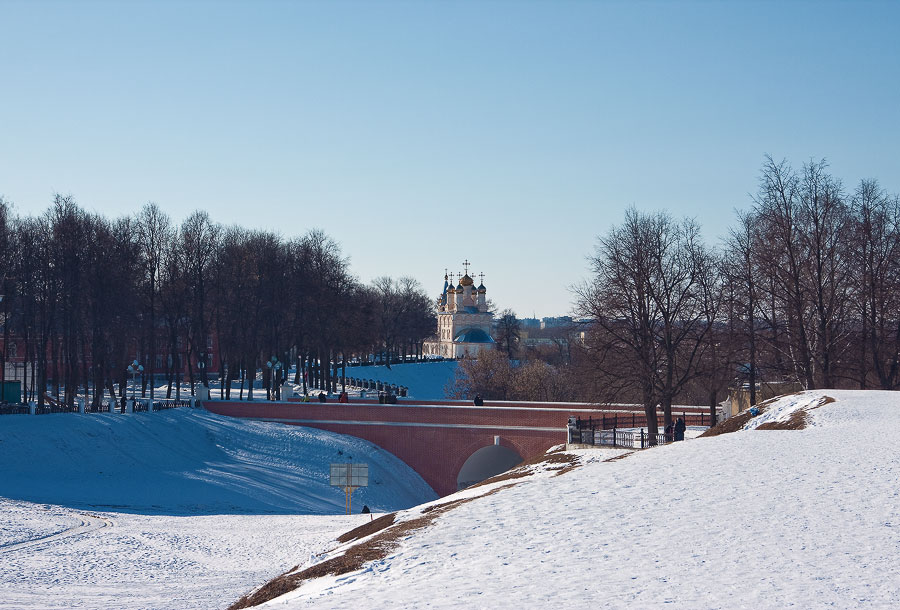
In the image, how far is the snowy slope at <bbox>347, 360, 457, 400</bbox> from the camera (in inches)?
3445

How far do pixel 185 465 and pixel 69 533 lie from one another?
1551 cm

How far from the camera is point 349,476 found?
1151 inches

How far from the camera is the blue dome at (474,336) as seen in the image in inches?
5194

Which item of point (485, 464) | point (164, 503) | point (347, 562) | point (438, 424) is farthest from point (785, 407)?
point (485, 464)

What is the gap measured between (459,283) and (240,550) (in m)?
118

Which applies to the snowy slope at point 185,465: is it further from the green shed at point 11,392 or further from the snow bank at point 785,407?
the snow bank at point 785,407

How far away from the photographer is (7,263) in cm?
4447

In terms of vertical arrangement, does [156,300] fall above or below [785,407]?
above

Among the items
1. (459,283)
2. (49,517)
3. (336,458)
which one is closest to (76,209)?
(336,458)

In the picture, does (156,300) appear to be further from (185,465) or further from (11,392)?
(185,465)

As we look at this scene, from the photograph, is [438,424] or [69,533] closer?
[69,533]

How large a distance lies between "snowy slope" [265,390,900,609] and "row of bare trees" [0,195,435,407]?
1362 inches

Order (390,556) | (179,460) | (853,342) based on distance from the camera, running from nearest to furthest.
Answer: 1. (390,556)
2. (853,342)
3. (179,460)

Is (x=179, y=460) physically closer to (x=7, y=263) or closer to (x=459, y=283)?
(x=7, y=263)
